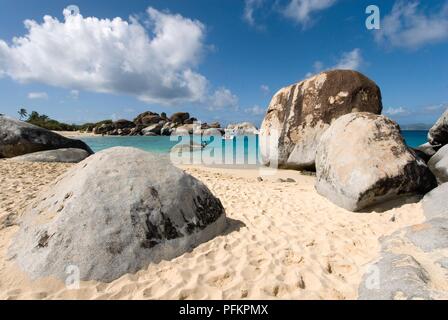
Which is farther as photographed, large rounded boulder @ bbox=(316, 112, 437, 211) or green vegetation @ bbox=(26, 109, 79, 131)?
green vegetation @ bbox=(26, 109, 79, 131)

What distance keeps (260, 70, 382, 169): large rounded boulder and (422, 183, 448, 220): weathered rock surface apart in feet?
16.0

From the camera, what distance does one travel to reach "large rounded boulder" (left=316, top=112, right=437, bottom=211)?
19.2 feet

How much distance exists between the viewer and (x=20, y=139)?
1309cm

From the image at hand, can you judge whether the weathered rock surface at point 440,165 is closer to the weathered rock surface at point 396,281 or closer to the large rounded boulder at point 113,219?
the weathered rock surface at point 396,281

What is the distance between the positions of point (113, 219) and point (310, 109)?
29.8ft

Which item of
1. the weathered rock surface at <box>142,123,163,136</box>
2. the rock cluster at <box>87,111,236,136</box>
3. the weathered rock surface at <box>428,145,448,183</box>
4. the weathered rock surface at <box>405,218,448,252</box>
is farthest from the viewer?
the rock cluster at <box>87,111,236,136</box>

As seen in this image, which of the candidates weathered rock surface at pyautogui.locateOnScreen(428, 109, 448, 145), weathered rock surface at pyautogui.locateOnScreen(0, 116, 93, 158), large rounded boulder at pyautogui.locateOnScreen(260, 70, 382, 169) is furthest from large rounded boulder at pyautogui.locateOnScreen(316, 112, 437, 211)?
weathered rock surface at pyautogui.locateOnScreen(0, 116, 93, 158)

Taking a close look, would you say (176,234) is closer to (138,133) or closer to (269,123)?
(269,123)

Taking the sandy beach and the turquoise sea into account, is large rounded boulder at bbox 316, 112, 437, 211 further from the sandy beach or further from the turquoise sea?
the turquoise sea

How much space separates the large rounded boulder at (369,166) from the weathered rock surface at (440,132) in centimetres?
347

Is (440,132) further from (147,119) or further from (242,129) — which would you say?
(147,119)

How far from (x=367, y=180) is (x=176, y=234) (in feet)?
13.6

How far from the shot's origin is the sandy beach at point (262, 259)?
308 centimetres
